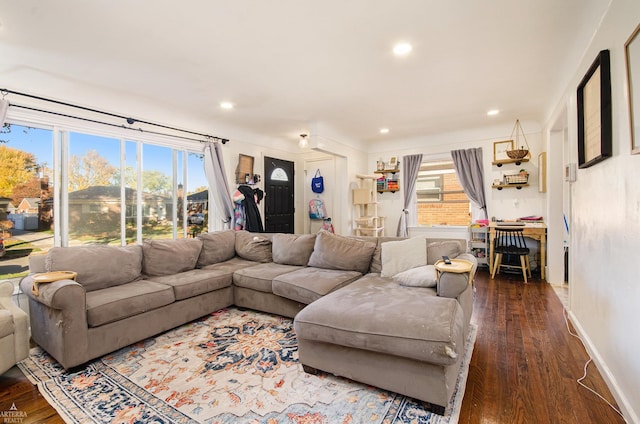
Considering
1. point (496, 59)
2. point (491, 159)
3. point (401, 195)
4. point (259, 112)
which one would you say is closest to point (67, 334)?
point (259, 112)

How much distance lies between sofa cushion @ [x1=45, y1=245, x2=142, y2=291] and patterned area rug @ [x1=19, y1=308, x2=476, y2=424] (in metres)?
0.61

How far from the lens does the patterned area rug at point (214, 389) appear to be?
63.0 inches

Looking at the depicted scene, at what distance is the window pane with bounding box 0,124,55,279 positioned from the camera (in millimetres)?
2848

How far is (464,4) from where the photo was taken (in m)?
1.99

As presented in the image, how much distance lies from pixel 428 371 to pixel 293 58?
8.63 feet

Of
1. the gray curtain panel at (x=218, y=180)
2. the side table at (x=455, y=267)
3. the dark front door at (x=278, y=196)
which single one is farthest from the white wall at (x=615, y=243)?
the dark front door at (x=278, y=196)

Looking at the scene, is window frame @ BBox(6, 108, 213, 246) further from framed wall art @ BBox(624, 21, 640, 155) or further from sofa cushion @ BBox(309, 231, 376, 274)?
framed wall art @ BBox(624, 21, 640, 155)

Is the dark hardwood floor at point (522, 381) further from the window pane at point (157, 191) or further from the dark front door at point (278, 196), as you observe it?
the dark front door at point (278, 196)

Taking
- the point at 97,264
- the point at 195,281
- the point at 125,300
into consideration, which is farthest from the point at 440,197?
the point at 97,264

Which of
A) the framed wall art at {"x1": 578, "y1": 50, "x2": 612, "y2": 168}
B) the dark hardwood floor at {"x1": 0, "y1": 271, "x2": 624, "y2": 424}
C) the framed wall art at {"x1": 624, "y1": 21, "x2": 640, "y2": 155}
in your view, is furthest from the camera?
the framed wall art at {"x1": 578, "y1": 50, "x2": 612, "y2": 168}

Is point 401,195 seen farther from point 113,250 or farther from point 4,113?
point 4,113

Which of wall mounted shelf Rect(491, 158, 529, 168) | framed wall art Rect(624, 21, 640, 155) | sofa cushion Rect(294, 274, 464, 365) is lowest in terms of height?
sofa cushion Rect(294, 274, 464, 365)

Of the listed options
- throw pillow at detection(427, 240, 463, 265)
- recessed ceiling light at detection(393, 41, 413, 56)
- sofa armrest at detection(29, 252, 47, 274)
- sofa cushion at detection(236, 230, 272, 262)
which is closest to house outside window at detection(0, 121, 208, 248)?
sofa armrest at detection(29, 252, 47, 274)

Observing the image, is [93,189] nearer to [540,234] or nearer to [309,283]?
[309,283]
